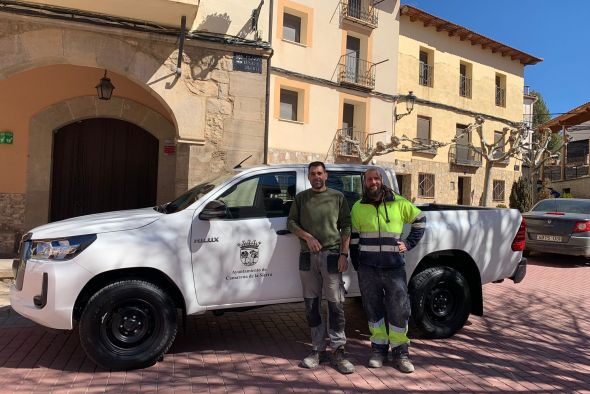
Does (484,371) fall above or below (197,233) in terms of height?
below

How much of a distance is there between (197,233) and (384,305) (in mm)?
1869

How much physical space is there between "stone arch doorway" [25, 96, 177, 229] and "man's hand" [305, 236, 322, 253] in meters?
6.56

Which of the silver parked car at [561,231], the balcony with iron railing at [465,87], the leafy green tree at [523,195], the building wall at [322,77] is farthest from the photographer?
the balcony with iron railing at [465,87]

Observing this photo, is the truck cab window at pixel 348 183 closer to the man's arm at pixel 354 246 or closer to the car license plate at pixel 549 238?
the man's arm at pixel 354 246

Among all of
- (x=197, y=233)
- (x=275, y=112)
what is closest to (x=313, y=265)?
(x=197, y=233)

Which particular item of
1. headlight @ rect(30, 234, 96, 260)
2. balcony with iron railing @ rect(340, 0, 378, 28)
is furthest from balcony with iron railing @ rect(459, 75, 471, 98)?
headlight @ rect(30, 234, 96, 260)

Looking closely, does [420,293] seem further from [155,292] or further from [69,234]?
[69,234]

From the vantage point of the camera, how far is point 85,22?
8.65 metres

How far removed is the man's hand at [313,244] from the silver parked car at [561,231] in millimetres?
8777

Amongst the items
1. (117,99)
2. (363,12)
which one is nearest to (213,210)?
(117,99)

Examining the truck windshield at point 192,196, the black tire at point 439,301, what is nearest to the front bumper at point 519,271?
the black tire at point 439,301

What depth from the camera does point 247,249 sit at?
4.34 meters

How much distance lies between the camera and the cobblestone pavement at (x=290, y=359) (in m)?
3.80

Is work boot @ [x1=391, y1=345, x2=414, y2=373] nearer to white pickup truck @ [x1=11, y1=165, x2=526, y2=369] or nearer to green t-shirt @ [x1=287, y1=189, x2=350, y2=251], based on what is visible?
white pickup truck @ [x1=11, y1=165, x2=526, y2=369]
